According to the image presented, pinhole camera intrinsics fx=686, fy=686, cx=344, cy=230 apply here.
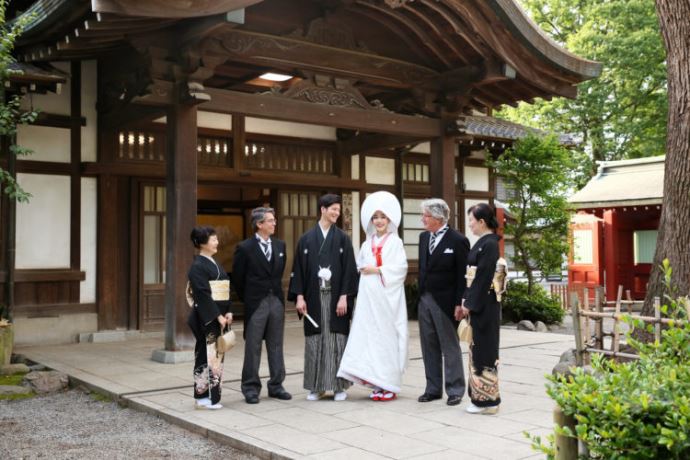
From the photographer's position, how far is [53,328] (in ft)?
29.8

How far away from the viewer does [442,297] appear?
581cm

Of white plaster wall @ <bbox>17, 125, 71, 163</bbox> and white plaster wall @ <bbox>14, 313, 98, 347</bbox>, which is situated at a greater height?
white plaster wall @ <bbox>17, 125, 71, 163</bbox>

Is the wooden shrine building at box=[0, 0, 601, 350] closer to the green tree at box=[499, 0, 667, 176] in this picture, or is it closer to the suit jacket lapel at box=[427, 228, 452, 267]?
the suit jacket lapel at box=[427, 228, 452, 267]

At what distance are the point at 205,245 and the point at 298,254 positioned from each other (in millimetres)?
867

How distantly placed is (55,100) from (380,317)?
5.88m

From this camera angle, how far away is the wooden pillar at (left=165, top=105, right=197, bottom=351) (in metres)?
7.71

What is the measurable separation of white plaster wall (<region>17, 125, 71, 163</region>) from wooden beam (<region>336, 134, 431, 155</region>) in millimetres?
4507

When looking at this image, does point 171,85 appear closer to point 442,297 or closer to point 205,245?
point 205,245

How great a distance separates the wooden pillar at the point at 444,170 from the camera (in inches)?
389

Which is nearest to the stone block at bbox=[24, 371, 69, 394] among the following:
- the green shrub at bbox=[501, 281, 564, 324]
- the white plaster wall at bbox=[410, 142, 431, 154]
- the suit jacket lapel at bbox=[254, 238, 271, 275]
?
the suit jacket lapel at bbox=[254, 238, 271, 275]

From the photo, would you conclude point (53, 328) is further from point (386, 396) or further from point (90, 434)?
point (386, 396)

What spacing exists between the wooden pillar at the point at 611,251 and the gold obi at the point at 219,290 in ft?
51.7

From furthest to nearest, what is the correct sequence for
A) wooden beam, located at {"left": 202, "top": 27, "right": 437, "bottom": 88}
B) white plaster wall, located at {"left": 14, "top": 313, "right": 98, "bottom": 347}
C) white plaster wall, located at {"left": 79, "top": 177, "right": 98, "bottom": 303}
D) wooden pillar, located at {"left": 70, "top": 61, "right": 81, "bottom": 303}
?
white plaster wall, located at {"left": 79, "top": 177, "right": 98, "bottom": 303} → wooden pillar, located at {"left": 70, "top": 61, "right": 81, "bottom": 303} → white plaster wall, located at {"left": 14, "top": 313, "right": 98, "bottom": 347} → wooden beam, located at {"left": 202, "top": 27, "right": 437, "bottom": 88}

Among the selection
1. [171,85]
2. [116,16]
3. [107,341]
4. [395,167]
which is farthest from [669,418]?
[395,167]
